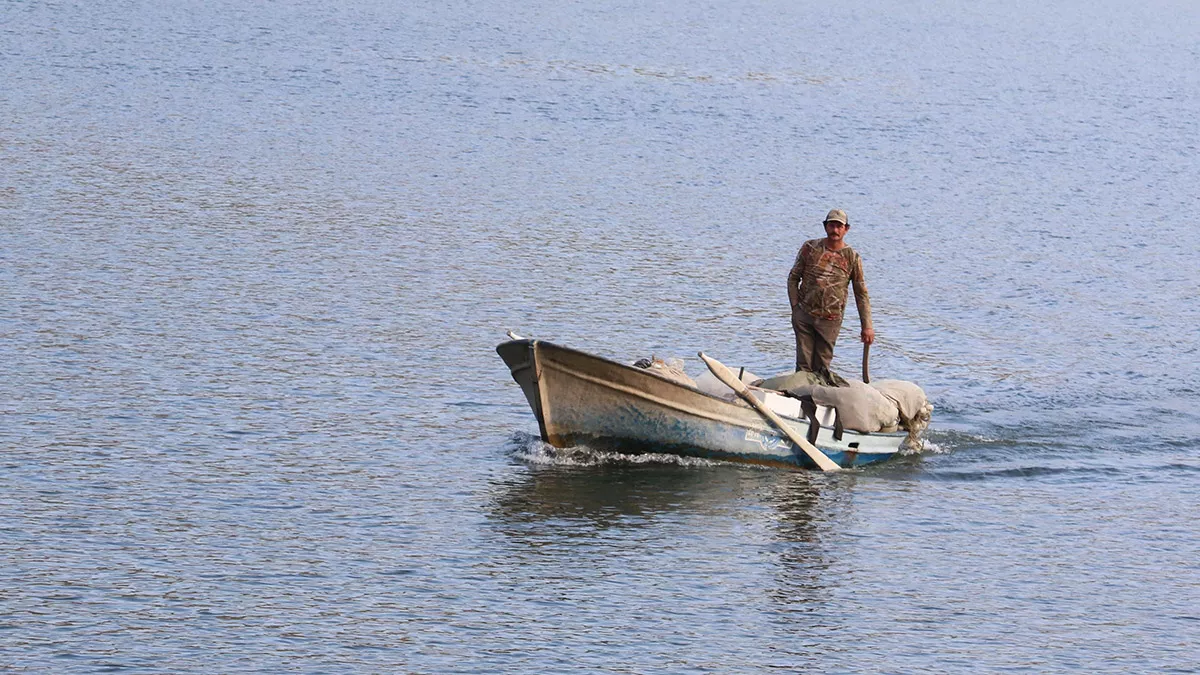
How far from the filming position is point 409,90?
47906mm

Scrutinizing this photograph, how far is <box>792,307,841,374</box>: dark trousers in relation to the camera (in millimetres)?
19125

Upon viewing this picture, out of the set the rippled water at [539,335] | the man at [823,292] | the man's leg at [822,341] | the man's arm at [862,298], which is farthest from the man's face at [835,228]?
the rippled water at [539,335]

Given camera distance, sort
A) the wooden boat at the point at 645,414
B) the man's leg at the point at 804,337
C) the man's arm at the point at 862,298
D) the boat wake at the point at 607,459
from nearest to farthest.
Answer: the wooden boat at the point at 645,414 → the boat wake at the point at 607,459 → the man's arm at the point at 862,298 → the man's leg at the point at 804,337

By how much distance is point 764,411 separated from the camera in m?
18.4

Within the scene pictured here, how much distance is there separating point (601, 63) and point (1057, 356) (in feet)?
99.7

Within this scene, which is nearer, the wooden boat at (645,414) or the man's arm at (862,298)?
the wooden boat at (645,414)

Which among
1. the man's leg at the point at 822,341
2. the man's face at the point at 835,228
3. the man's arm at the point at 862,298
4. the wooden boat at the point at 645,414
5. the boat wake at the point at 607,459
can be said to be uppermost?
the man's face at the point at 835,228

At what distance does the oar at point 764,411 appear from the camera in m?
18.2

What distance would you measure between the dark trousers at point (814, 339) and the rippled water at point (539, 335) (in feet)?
4.59

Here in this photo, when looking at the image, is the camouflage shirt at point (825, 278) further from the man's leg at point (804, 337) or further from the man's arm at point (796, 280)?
the man's leg at point (804, 337)

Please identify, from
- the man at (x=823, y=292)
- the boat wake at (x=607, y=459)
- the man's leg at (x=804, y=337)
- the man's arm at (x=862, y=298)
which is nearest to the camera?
the boat wake at (x=607, y=459)

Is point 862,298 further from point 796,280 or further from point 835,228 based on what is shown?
point 835,228

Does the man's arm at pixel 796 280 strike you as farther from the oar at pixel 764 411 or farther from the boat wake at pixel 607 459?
the boat wake at pixel 607 459

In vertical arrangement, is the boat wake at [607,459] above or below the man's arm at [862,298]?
below
